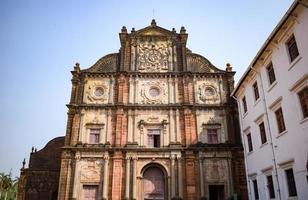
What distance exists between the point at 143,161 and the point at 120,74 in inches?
312

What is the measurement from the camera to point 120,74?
23.4m

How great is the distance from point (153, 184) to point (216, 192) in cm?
513

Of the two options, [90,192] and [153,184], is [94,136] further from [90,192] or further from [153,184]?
[153,184]

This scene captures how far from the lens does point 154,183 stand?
68.1 ft

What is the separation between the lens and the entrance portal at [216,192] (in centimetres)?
2059

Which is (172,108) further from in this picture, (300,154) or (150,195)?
(300,154)

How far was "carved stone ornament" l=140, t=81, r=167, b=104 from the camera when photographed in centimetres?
2283

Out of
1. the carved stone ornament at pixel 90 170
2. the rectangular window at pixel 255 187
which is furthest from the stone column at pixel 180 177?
the carved stone ornament at pixel 90 170

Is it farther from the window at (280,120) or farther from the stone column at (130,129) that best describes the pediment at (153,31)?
the window at (280,120)

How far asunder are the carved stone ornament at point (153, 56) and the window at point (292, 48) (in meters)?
12.4

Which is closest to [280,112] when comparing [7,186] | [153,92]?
[153,92]

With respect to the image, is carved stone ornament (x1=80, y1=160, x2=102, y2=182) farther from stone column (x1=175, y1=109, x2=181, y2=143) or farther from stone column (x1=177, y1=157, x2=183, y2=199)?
stone column (x1=175, y1=109, x2=181, y2=143)

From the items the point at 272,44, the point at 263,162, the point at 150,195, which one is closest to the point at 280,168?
the point at 263,162

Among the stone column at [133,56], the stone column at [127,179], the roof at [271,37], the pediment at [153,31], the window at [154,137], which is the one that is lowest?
the stone column at [127,179]
